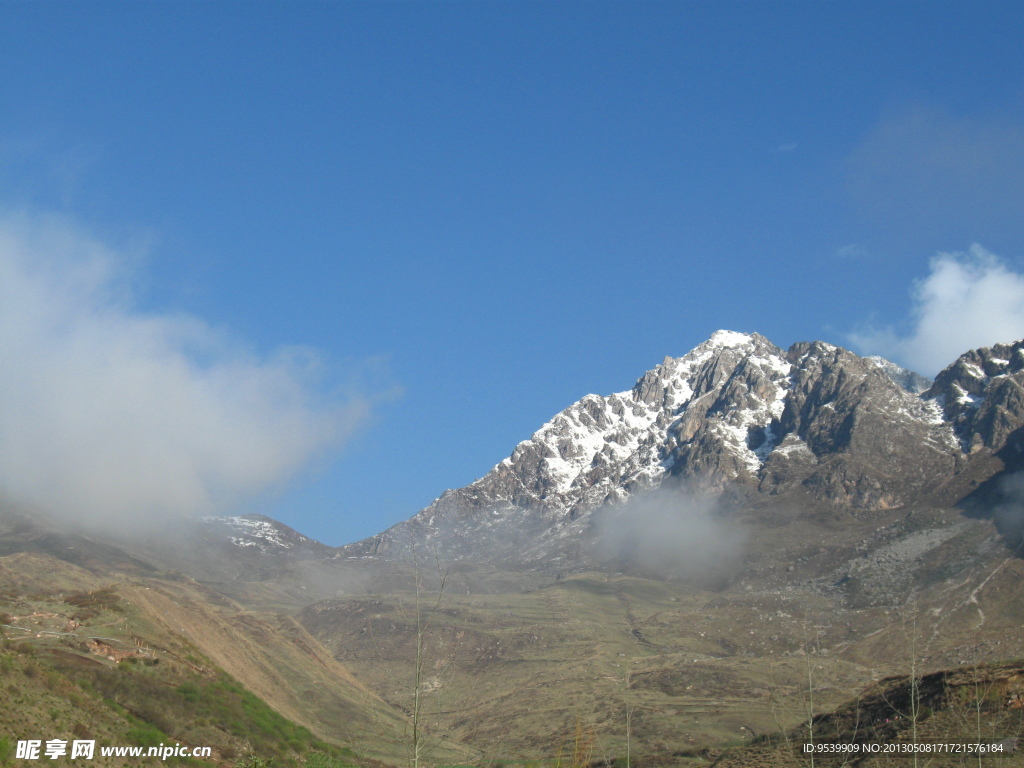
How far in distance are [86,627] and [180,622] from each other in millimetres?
22948

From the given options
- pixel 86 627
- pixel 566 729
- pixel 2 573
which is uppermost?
pixel 2 573

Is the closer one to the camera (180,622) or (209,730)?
(209,730)

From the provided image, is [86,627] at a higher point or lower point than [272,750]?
higher

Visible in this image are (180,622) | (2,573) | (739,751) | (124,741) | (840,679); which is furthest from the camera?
(840,679)

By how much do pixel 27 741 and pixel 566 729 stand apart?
402ft

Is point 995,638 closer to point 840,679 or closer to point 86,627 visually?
point 840,679

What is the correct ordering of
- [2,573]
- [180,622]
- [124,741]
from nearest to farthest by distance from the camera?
[124,741], [180,622], [2,573]

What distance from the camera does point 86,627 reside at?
60938 millimetres

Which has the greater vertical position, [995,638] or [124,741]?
[995,638]

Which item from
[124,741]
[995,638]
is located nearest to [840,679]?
[995,638]

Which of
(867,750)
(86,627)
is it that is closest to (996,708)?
(867,750)

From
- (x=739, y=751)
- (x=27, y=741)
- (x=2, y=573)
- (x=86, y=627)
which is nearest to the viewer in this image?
(x=27, y=741)

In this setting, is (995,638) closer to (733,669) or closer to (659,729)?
(733,669)

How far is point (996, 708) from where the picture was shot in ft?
171
